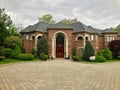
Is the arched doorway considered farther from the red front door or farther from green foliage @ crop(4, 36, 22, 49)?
green foliage @ crop(4, 36, 22, 49)

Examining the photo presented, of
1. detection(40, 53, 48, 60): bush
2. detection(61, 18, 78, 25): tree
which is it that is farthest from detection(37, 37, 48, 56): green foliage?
detection(61, 18, 78, 25): tree

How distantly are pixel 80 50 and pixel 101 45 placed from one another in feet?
30.6

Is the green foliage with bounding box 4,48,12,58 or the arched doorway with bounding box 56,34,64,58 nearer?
→ the green foliage with bounding box 4,48,12,58

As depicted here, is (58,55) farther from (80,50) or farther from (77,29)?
(77,29)

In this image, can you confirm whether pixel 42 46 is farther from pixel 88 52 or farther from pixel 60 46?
pixel 88 52

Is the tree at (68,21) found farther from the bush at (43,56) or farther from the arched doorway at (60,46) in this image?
the bush at (43,56)

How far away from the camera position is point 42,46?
34875mm

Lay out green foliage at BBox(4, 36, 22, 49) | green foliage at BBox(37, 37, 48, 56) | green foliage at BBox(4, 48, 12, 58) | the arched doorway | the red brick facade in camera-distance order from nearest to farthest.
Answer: green foliage at BBox(4, 48, 12, 58), green foliage at BBox(37, 37, 48, 56), green foliage at BBox(4, 36, 22, 49), the red brick facade, the arched doorway

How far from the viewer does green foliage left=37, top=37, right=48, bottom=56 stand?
1371 inches

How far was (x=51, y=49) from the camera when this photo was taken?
122ft

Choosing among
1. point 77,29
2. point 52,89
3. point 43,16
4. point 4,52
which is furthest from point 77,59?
point 43,16

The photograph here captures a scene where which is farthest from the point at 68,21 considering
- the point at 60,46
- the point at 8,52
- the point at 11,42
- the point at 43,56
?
the point at 8,52

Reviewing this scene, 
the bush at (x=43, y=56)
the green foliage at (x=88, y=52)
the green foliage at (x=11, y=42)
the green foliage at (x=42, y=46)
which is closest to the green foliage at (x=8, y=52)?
the green foliage at (x=11, y=42)

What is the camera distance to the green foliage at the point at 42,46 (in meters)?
34.8
